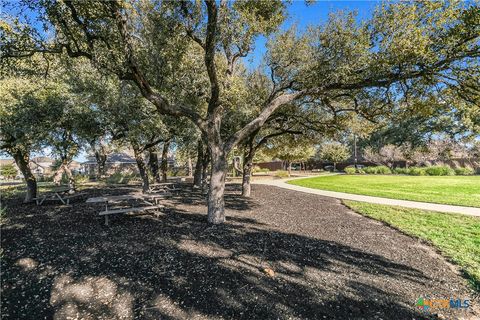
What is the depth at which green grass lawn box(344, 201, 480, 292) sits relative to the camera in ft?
16.3

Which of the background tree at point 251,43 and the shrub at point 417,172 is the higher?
the background tree at point 251,43

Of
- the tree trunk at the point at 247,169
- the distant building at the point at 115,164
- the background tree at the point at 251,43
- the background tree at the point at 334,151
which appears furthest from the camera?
the distant building at the point at 115,164

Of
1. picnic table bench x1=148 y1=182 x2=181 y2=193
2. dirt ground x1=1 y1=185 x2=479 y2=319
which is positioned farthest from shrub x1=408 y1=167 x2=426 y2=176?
picnic table bench x1=148 y1=182 x2=181 y2=193

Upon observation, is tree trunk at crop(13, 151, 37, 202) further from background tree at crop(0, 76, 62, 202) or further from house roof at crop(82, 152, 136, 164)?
house roof at crop(82, 152, 136, 164)

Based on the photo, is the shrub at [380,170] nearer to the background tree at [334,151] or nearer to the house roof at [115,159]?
the background tree at [334,151]

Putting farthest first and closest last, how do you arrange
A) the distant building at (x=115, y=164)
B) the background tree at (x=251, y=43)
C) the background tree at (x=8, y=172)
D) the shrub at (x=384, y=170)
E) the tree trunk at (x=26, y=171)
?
the distant building at (x=115, y=164), the shrub at (x=384, y=170), the background tree at (x=8, y=172), the tree trunk at (x=26, y=171), the background tree at (x=251, y=43)

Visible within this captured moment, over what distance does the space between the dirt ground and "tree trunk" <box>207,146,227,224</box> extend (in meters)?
0.55

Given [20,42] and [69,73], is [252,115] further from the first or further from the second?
[69,73]

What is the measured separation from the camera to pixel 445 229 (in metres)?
7.18

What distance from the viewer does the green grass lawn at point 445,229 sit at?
4.95 metres

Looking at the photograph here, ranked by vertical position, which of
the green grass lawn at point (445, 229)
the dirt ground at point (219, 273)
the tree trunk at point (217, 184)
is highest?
the tree trunk at point (217, 184)

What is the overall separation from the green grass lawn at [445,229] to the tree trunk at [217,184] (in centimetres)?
570

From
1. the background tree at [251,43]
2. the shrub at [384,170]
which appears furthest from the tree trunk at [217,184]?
the shrub at [384,170]

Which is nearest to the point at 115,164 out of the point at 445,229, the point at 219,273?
the point at 219,273
